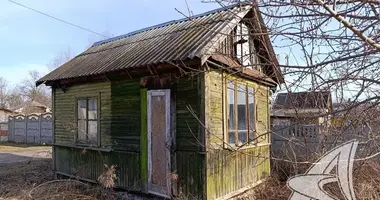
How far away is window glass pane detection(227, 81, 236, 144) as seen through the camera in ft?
24.0

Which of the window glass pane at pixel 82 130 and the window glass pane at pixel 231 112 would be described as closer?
the window glass pane at pixel 231 112

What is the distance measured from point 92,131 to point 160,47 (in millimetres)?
3045

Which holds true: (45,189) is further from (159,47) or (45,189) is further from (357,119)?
(357,119)

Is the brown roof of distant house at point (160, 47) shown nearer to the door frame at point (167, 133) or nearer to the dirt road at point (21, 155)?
the door frame at point (167, 133)

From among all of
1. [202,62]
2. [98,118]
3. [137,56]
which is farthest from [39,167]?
[202,62]

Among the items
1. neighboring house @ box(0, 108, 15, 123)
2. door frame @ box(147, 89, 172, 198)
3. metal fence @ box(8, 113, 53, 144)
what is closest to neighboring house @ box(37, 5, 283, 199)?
door frame @ box(147, 89, 172, 198)

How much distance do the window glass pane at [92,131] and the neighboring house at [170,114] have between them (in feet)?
0.09

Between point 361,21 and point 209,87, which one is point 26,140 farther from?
point 361,21

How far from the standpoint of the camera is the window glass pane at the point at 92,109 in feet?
28.0

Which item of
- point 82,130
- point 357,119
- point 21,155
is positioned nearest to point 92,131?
point 82,130

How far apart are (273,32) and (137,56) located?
499 centimetres

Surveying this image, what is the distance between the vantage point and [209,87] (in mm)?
6445

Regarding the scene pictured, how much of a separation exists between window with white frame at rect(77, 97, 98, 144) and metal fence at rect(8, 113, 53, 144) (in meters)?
14.6

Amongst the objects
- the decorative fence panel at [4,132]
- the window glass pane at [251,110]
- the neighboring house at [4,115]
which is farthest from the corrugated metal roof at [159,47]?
→ the neighboring house at [4,115]
